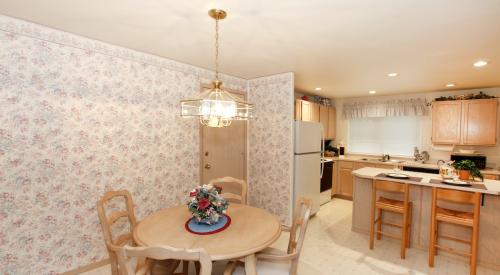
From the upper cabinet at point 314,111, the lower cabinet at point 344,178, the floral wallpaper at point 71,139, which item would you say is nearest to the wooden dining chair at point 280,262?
the floral wallpaper at point 71,139

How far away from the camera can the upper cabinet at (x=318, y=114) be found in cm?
480

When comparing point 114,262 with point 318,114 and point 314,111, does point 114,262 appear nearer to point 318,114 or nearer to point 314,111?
point 314,111

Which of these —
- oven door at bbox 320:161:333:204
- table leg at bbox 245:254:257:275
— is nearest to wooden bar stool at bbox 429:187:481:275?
oven door at bbox 320:161:333:204

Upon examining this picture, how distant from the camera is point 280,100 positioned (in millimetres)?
3793

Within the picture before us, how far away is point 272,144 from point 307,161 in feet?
2.17

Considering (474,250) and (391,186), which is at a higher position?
(391,186)

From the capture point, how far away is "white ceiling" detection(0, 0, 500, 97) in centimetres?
178

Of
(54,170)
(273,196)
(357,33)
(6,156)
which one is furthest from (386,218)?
(6,156)

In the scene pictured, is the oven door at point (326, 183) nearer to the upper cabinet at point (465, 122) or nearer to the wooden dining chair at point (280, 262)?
the upper cabinet at point (465, 122)

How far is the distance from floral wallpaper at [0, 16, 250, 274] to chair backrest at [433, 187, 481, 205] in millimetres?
3111

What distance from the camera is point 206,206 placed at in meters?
1.85

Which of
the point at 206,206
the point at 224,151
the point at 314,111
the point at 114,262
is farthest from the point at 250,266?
the point at 314,111

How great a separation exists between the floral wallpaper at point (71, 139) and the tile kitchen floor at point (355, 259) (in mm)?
627

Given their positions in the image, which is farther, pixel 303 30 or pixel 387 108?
pixel 387 108
